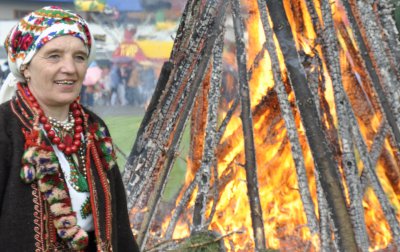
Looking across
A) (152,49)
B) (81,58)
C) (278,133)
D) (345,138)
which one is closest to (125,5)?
(152,49)

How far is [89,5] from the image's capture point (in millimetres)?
15547

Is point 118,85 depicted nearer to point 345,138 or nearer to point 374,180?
point 374,180

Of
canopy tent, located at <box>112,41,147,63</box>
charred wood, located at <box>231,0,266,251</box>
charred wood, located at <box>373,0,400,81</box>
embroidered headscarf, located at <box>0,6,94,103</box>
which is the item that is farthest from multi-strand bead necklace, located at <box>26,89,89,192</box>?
canopy tent, located at <box>112,41,147,63</box>

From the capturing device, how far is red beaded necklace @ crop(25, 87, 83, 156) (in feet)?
7.41

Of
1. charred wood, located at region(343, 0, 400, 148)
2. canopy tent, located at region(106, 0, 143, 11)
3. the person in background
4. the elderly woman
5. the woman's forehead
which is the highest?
canopy tent, located at region(106, 0, 143, 11)

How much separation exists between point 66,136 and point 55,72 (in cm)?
20

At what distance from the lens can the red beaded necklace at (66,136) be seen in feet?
7.41

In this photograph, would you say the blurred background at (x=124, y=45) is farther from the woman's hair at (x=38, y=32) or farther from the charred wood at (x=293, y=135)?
the woman's hair at (x=38, y=32)

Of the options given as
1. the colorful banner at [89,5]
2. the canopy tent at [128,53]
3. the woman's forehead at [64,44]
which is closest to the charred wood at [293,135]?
the woman's forehead at [64,44]

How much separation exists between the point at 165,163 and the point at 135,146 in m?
0.24

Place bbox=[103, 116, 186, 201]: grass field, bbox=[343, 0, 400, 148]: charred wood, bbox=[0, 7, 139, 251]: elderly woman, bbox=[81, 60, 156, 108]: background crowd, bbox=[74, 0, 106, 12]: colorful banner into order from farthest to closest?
bbox=[81, 60, 156, 108]: background crowd < bbox=[74, 0, 106, 12]: colorful banner < bbox=[103, 116, 186, 201]: grass field < bbox=[343, 0, 400, 148]: charred wood < bbox=[0, 7, 139, 251]: elderly woman

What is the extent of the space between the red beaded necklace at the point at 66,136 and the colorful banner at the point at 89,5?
43.1 feet

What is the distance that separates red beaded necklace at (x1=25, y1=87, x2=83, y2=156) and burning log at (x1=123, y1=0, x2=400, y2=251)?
1579 millimetres

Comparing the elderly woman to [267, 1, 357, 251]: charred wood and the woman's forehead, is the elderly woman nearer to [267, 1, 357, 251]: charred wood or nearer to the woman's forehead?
the woman's forehead
